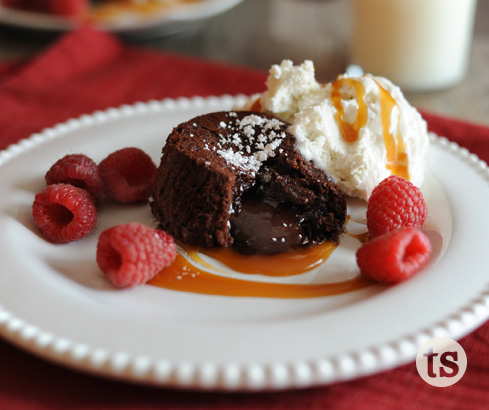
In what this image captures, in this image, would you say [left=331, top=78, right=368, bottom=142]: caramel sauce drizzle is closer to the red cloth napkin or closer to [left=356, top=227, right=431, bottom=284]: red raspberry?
[left=356, top=227, right=431, bottom=284]: red raspberry

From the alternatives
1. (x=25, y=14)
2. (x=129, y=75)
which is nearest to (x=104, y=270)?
(x=129, y=75)

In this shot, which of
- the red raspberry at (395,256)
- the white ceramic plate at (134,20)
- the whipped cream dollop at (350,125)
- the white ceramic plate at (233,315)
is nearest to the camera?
the white ceramic plate at (233,315)

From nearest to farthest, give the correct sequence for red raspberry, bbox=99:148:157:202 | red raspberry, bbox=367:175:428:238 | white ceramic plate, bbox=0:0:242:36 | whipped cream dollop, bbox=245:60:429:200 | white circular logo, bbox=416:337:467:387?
white circular logo, bbox=416:337:467:387, red raspberry, bbox=367:175:428:238, whipped cream dollop, bbox=245:60:429:200, red raspberry, bbox=99:148:157:202, white ceramic plate, bbox=0:0:242:36

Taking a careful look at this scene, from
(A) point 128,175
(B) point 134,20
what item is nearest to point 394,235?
(A) point 128,175

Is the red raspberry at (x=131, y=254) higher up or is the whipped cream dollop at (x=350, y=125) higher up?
the whipped cream dollop at (x=350, y=125)

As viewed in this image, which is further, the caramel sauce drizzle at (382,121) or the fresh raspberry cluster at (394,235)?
the caramel sauce drizzle at (382,121)

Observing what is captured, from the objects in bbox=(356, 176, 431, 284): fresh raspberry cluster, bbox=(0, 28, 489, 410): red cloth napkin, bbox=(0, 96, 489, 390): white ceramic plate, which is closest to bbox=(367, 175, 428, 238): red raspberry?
bbox=(356, 176, 431, 284): fresh raspberry cluster

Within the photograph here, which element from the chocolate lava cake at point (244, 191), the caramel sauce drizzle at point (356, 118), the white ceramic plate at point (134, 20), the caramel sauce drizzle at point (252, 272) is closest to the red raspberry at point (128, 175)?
the chocolate lava cake at point (244, 191)

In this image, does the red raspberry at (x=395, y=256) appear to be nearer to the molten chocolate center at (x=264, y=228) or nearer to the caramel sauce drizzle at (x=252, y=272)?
the caramel sauce drizzle at (x=252, y=272)
